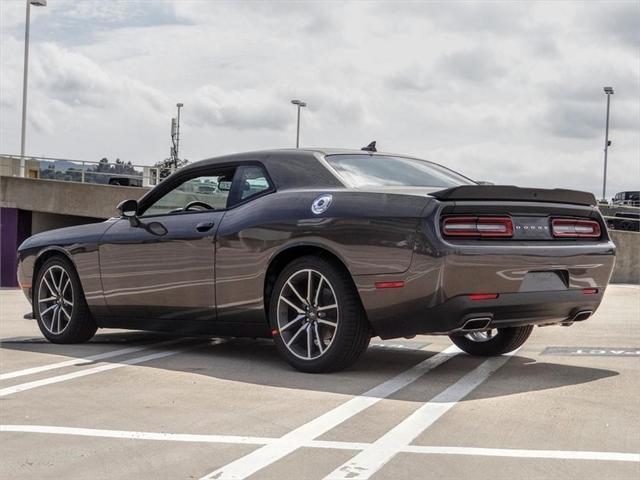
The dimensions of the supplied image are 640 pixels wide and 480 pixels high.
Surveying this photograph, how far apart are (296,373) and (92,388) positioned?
4.19ft

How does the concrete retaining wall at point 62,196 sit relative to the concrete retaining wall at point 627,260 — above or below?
above

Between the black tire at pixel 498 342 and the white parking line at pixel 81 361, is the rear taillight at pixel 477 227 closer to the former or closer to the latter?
the black tire at pixel 498 342

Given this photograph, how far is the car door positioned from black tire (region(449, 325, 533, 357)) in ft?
6.14

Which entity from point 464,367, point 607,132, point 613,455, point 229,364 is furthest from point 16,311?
point 607,132

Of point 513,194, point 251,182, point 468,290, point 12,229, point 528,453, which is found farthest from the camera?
point 12,229

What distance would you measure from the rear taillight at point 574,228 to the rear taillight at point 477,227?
0.44m

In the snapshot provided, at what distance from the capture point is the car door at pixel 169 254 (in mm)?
7086

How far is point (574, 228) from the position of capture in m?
6.40

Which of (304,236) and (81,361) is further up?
(304,236)

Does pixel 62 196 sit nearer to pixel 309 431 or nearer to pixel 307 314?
pixel 307 314

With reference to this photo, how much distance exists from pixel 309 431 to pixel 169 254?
2865 millimetres

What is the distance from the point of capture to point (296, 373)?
256 inches

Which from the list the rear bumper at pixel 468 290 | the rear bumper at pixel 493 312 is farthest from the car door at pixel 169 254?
the rear bumper at pixel 493 312

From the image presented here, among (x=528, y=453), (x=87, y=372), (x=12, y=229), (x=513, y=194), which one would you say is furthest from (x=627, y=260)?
(x=12, y=229)
